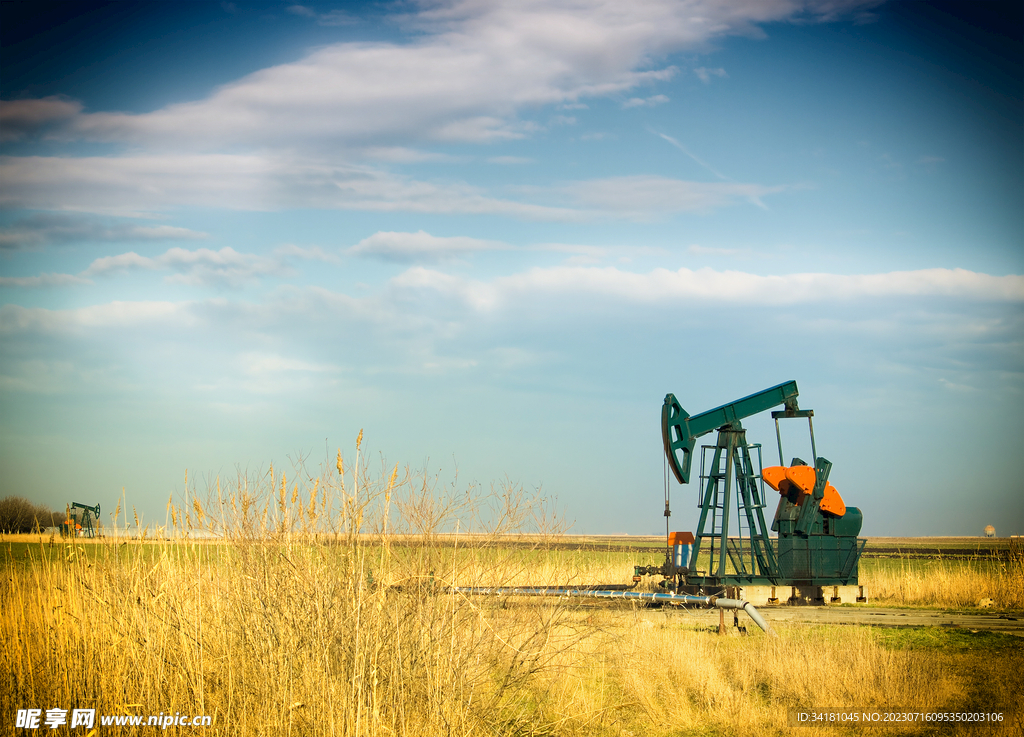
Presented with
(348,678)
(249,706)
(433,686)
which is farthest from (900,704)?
(249,706)

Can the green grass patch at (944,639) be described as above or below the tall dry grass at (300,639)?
below

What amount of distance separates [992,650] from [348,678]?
9468 mm

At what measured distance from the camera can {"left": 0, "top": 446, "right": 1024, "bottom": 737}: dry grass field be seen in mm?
6258

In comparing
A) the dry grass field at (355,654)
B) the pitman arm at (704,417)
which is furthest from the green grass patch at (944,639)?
the pitman arm at (704,417)

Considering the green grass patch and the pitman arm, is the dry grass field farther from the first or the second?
the pitman arm

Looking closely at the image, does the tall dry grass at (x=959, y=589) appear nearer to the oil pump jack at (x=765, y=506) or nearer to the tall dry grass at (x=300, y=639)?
the oil pump jack at (x=765, y=506)

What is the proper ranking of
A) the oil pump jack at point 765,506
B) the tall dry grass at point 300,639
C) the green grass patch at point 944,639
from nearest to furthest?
the tall dry grass at point 300,639, the green grass patch at point 944,639, the oil pump jack at point 765,506

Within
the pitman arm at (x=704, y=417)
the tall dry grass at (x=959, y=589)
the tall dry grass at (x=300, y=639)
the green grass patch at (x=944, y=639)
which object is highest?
the pitman arm at (x=704, y=417)

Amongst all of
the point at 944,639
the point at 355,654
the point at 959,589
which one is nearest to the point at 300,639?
the point at 355,654

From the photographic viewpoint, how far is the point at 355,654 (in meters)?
5.89

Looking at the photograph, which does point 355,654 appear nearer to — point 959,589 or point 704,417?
point 704,417

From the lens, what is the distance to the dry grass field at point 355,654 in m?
6.26

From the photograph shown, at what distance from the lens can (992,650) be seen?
1084 centimetres

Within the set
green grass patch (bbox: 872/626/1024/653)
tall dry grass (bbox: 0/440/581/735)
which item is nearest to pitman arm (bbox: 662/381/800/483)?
green grass patch (bbox: 872/626/1024/653)
